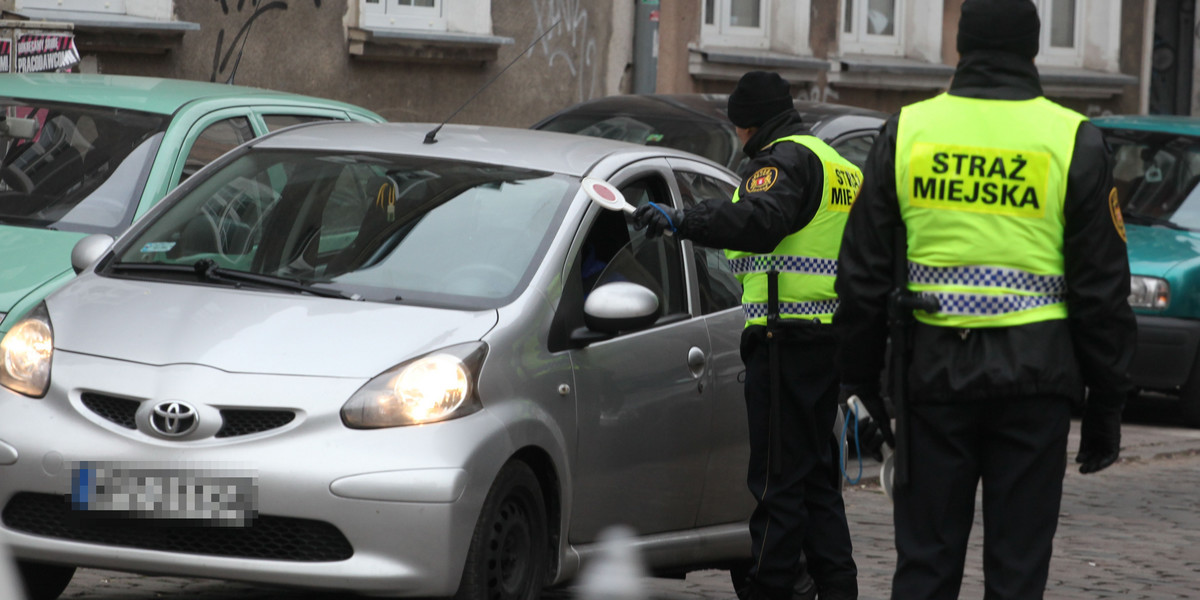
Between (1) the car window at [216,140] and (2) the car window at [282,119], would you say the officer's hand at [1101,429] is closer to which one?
(1) the car window at [216,140]

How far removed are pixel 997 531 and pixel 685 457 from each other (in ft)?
5.92

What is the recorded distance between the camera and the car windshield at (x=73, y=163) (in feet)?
25.1

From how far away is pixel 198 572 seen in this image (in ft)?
16.9

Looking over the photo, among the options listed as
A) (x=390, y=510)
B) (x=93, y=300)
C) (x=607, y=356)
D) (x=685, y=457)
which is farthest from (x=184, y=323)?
(x=685, y=457)

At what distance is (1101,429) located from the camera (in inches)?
188

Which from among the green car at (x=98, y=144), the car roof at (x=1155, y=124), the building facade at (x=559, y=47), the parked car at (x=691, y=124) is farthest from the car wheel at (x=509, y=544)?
the car roof at (x=1155, y=124)

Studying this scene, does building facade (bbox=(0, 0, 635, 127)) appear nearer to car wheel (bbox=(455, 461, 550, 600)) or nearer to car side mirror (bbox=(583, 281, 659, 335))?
car side mirror (bbox=(583, 281, 659, 335))

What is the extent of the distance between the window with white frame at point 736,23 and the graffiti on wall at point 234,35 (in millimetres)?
5321

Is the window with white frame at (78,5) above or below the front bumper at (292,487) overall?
above

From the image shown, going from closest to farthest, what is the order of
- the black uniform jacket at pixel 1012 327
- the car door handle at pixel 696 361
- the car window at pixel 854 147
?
1. the black uniform jacket at pixel 1012 327
2. the car door handle at pixel 696 361
3. the car window at pixel 854 147

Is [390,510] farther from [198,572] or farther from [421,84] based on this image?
[421,84]

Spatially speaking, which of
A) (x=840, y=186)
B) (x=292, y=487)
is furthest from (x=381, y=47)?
(x=292, y=487)

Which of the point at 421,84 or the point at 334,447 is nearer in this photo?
the point at 334,447

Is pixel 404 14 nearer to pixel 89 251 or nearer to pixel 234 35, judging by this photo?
pixel 234 35
